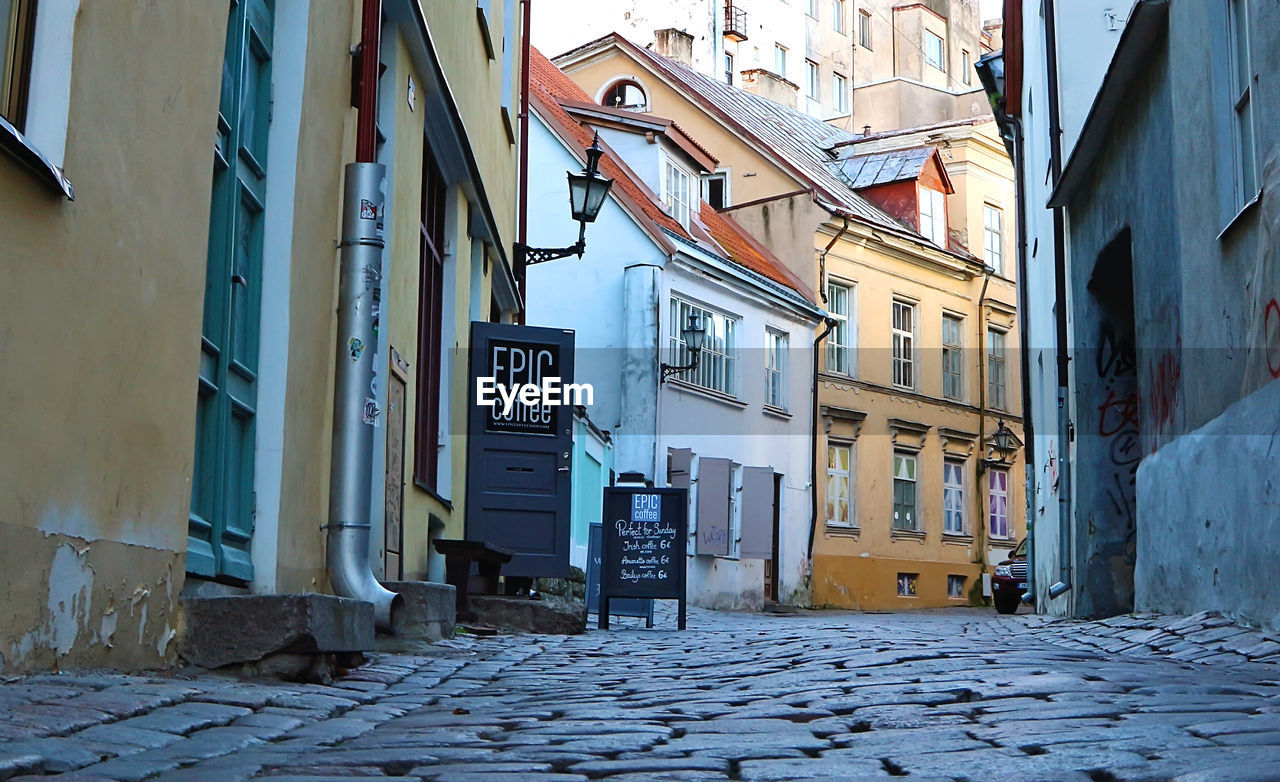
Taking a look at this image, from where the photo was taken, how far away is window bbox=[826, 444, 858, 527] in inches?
1194

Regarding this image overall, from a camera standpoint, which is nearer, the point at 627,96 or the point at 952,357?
the point at 627,96

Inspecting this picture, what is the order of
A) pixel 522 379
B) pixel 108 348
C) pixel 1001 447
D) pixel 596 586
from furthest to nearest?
pixel 1001 447
pixel 596 586
pixel 522 379
pixel 108 348

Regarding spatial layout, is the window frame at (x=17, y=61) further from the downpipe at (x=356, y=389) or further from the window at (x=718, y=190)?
the window at (x=718, y=190)

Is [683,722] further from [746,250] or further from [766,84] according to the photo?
[766,84]

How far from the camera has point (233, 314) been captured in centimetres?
728

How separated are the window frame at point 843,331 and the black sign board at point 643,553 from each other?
695 inches

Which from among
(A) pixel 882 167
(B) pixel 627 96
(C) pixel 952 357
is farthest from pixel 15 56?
(A) pixel 882 167

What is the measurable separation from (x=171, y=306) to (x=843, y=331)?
25934mm

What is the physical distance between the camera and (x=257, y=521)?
24.5 ft

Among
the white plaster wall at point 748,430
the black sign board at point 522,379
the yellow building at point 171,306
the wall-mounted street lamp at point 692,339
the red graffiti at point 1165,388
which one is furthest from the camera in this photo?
the white plaster wall at point 748,430

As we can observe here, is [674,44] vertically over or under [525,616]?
over

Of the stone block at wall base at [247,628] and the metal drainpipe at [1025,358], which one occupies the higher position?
the metal drainpipe at [1025,358]

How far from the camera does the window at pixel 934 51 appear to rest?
58.0 m

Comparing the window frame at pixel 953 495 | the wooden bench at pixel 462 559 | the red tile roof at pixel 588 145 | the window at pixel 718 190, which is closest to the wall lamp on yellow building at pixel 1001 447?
the window frame at pixel 953 495
